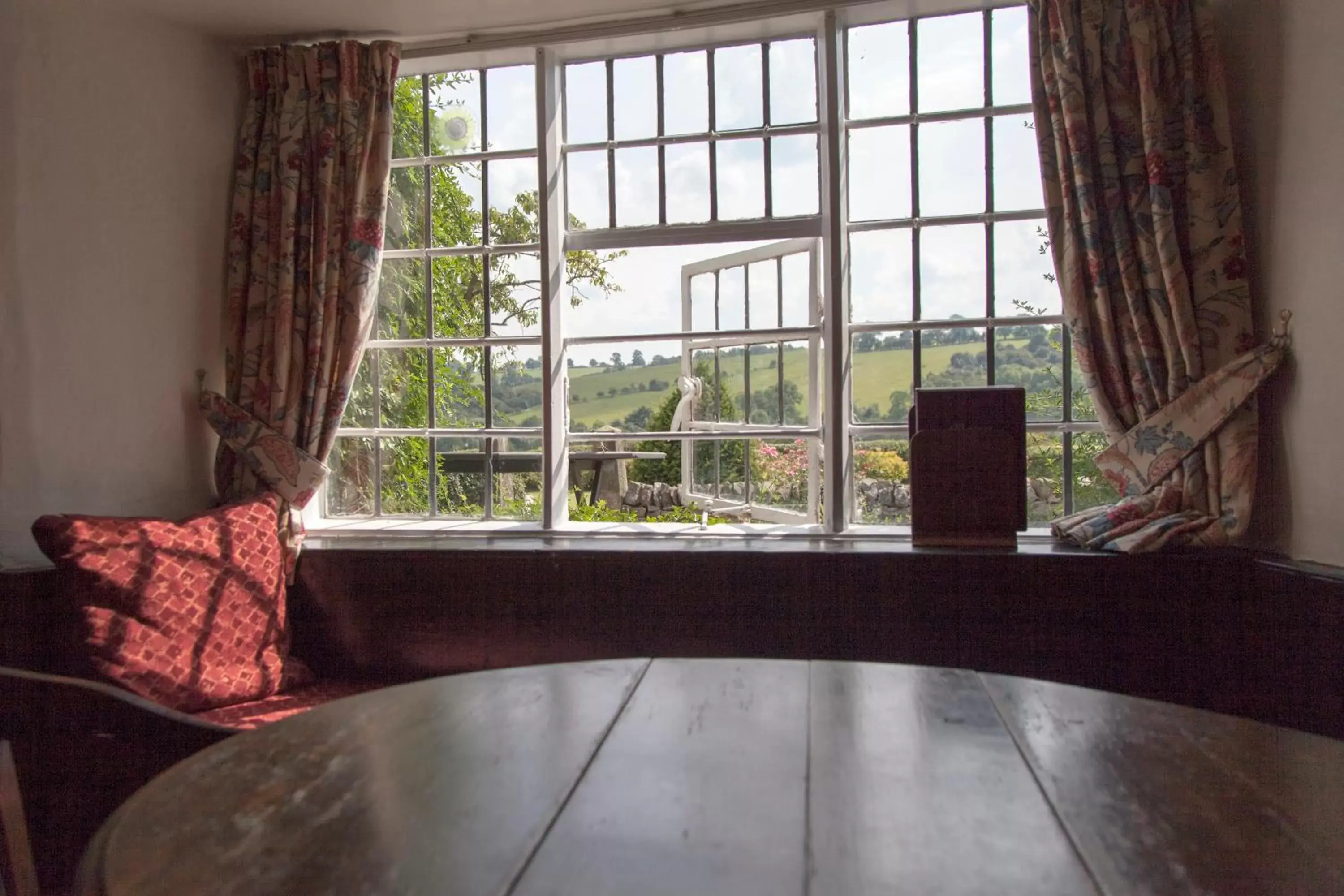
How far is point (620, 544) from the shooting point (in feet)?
8.48

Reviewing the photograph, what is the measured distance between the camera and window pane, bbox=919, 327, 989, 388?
8.82 ft

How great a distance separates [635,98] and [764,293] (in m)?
0.82

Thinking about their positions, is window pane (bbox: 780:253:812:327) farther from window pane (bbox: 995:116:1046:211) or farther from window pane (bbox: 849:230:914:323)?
window pane (bbox: 995:116:1046:211)

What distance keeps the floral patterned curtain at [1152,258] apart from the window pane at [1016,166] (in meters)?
0.24

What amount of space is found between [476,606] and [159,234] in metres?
1.57

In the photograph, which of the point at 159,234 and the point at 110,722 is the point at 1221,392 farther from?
the point at 159,234

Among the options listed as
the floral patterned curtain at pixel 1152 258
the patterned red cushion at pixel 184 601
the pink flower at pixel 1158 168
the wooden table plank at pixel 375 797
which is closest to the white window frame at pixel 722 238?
the floral patterned curtain at pixel 1152 258

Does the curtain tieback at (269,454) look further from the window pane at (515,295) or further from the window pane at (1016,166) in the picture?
the window pane at (1016,166)

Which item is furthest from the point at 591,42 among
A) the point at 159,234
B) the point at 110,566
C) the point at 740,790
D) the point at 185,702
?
the point at 740,790

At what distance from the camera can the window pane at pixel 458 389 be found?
10.1 feet

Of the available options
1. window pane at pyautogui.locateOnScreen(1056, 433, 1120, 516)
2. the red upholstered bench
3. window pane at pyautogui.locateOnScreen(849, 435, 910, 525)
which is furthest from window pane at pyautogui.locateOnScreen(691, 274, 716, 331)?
the red upholstered bench

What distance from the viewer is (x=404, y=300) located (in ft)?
10.1

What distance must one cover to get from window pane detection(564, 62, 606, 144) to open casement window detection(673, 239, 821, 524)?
585 millimetres

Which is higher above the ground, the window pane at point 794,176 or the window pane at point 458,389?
the window pane at point 794,176
